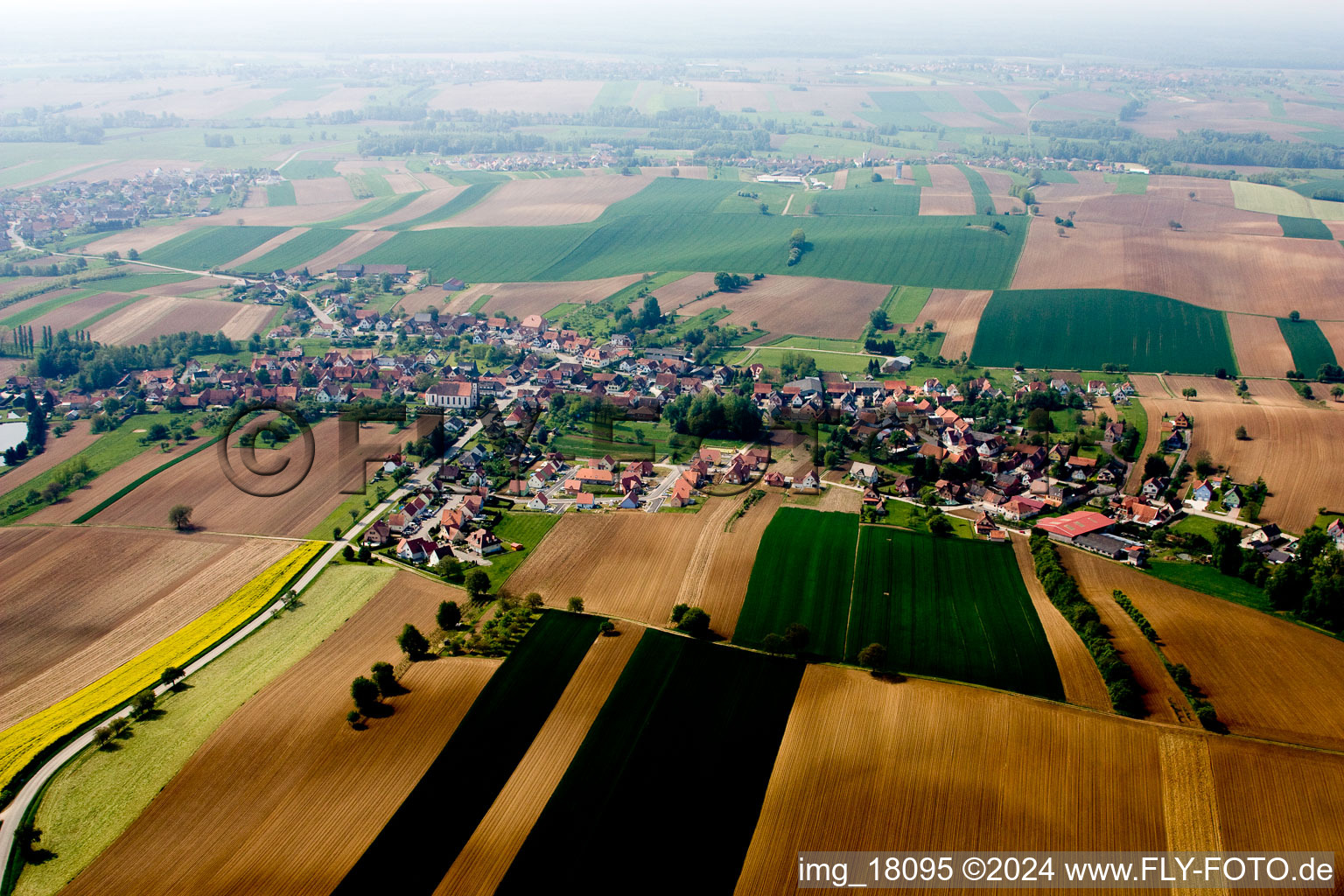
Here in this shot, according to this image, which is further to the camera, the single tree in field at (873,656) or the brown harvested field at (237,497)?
the brown harvested field at (237,497)

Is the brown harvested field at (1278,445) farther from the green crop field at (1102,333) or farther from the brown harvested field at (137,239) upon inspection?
the brown harvested field at (137,239)

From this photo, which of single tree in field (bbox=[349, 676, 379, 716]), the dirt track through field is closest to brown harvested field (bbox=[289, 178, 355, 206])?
single tree in field (bbox=[349, 676, 379, 716])

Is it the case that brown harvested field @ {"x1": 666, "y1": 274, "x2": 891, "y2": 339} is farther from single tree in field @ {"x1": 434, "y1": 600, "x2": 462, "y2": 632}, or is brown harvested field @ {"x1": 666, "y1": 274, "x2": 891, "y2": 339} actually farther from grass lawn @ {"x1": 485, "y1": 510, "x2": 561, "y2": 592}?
single tree in field @ {"x1": 434, "y1": 600, "x2": 462, "y2": 632}

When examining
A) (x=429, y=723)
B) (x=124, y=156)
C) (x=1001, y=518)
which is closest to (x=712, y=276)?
(x=1001, y=518)

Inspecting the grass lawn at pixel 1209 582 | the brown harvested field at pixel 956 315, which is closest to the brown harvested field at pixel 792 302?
the brown harvested field at pixel 956 315

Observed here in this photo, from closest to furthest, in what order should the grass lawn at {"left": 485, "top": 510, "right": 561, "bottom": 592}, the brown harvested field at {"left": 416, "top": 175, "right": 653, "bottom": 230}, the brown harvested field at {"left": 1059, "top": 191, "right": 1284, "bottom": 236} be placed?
the grass lawn at {"left": 485, "top": 510, "right": 561, "bottom": 592}, the brown harvested field at {"left": 1059, "top": 191, "right": 1284, "bottom": 236}, the brown harvested field at {"left": 416, "top": 175, "right": 653, "bottom": 230}

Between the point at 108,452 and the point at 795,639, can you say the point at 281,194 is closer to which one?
the point at 108,452

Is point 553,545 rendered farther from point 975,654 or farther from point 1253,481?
point 1253,481
